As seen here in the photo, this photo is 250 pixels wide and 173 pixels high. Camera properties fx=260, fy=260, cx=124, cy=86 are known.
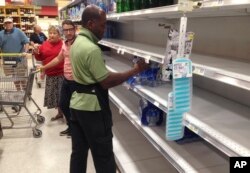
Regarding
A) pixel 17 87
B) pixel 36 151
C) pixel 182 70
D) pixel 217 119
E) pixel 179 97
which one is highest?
pixel 182 70

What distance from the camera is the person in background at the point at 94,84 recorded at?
1.83 m

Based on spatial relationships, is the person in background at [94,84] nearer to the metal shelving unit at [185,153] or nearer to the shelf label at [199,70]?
the metal shelving unit at [185,153]

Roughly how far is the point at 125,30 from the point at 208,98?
2614mm

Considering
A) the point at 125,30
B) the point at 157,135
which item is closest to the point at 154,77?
the point at 157,135

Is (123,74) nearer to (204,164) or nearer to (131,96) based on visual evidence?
(204,164)

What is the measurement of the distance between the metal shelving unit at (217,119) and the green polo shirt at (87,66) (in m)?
0.41

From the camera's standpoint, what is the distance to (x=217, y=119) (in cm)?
145

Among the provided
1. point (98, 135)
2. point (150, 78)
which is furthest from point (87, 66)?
point (150, 78)

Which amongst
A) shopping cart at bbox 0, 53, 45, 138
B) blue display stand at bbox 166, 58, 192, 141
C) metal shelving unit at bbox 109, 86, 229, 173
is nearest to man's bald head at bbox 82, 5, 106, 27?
blue display stand at bbox 166, 58, 192, 141

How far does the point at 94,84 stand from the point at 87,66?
0.53 feet

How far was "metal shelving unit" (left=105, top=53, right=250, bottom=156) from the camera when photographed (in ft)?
3.77

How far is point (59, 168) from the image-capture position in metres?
2.85

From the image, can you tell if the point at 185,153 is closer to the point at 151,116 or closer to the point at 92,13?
the point at 151,116

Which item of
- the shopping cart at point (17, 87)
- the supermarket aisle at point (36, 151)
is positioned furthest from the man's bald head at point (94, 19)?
the shopping cart at point (17, 87)
